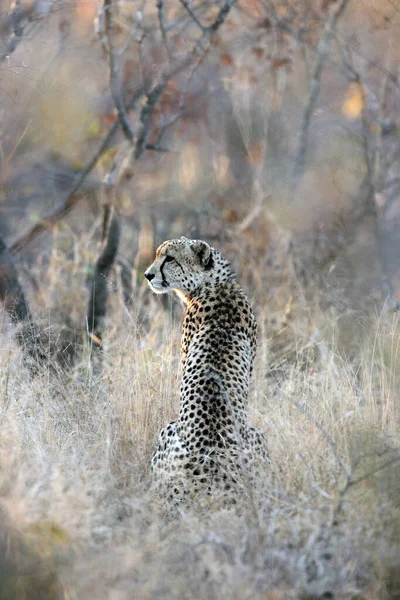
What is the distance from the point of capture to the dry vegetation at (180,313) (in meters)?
2.85

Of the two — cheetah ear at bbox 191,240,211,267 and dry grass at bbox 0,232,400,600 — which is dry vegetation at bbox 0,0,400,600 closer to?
dry grass at bbox 0,232,400,600

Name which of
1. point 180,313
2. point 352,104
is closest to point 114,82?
→ point 180,313

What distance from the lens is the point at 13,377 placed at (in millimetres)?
4695

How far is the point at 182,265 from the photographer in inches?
167

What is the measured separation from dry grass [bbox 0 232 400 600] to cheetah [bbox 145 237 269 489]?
0.15m

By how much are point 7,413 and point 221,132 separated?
6.93 meters

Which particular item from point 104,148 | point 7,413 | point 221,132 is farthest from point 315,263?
point 221,132

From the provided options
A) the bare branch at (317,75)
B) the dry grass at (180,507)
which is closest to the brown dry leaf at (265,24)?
the bare branch at (317,75)

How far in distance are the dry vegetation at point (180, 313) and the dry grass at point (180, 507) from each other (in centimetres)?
1

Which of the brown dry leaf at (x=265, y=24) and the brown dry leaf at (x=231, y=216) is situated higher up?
the brown dry leaf at (x=265, y=24)

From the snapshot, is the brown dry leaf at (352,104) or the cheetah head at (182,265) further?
the brown dry leaf at (352,104)

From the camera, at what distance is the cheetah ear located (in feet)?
13.9

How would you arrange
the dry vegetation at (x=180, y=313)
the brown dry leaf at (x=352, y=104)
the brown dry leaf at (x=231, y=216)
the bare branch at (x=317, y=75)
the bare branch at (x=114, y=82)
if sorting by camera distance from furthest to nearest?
the brown dry leaf at (x=352, y=104) < the bare branch at (x=317, y=75) < the brown dry leaf at (x=231, y=216) < the bare branch at (x=114, y=82) < the dry vegetation at (x=180, y=313)

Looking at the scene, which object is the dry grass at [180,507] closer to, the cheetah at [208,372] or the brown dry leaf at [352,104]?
the cheetah at [208,372]
